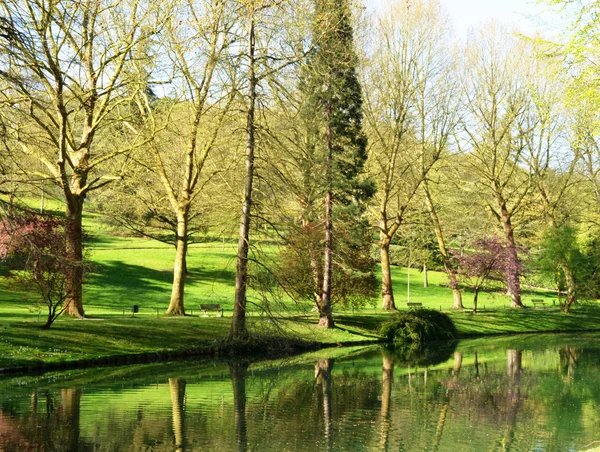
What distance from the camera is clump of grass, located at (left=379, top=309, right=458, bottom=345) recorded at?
41312 millimetres

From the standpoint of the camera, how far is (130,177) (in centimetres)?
3853

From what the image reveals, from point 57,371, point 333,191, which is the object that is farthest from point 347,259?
point 57,371

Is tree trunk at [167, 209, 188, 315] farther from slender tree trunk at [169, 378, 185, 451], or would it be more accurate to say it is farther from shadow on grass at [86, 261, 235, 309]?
slender tree trunk at [169, 378, 185, 451]

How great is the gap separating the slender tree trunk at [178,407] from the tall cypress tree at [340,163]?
54.9ft

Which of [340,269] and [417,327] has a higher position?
[340,269]

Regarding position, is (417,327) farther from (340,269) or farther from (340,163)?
(340,163)

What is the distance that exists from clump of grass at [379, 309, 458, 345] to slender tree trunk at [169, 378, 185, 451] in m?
18.4

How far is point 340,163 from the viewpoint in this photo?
42094 mm

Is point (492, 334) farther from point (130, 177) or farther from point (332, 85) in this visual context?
point (130, 177)

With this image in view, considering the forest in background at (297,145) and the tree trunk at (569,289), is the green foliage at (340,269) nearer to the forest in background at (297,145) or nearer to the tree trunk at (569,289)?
the forest in background at (297,145)

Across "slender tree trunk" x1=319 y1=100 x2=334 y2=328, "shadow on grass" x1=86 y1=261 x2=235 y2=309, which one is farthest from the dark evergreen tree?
"shadow on grass" x1=86 y1=261 x2=235 y2=309

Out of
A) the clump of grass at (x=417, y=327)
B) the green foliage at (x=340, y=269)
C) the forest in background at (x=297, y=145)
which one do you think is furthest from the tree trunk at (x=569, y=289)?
the green foliage at (x=340, y=269)

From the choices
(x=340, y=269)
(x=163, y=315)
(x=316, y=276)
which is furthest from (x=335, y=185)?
(x=163, y=315)

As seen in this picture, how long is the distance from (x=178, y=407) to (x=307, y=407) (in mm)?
3222
